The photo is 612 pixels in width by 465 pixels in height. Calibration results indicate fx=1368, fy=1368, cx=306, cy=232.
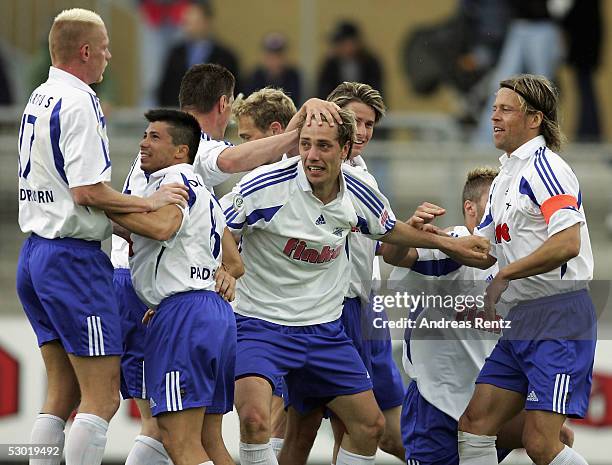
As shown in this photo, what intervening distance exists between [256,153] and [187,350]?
1.18m

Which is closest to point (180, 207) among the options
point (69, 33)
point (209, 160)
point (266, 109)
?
point (209, 160)

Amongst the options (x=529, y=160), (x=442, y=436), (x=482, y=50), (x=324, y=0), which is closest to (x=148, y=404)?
(x=442, y=436)

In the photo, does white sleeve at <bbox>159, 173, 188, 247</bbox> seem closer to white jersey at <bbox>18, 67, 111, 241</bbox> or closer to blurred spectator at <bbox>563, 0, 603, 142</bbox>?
white jersey at <bbox>18, 67, 111, 241</bbox>

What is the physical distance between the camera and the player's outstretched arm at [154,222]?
6.52m

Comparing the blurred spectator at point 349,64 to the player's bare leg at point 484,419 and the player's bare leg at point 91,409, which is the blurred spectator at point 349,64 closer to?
the player's bare leg at point 484,419

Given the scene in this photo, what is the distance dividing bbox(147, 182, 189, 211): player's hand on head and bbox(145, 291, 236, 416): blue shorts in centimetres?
46

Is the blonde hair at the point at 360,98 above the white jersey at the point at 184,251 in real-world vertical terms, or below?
above

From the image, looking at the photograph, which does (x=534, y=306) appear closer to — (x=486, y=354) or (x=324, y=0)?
(x=486, y=354)

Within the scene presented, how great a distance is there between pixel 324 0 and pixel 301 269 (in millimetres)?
9121

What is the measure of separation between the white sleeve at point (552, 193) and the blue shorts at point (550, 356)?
0.50 metres

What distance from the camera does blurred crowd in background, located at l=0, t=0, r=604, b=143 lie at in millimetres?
13000

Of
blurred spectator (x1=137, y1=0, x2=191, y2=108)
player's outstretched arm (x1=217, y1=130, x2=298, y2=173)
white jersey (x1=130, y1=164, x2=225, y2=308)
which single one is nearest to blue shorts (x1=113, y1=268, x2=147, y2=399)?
white jersey (x1=130, y1=164, x2=225, y2=308)

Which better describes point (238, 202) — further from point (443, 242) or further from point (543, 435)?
point (543, 435)

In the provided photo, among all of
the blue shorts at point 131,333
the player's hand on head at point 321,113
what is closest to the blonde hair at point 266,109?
the player's hand on head at point 321,113
